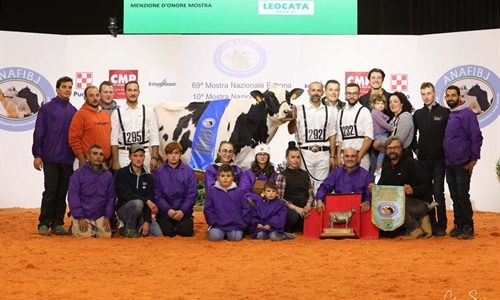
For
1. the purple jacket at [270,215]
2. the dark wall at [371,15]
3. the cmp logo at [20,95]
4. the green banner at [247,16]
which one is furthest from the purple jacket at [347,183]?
the dark wall at [371,15]

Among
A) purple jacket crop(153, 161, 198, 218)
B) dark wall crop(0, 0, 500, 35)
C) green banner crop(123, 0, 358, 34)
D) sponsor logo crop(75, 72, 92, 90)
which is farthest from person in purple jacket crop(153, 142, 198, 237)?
dark wall crop(0, 0, 500, 35)

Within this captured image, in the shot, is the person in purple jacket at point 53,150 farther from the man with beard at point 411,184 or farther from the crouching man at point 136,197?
the man with beard at point 411,184

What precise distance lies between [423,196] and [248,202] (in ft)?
6.23

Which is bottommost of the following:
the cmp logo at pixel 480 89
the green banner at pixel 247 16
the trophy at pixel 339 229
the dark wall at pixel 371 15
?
the trophy at pixel 339 229

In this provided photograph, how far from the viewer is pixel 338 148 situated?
8133 mm

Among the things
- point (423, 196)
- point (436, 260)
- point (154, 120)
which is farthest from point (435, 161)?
point (154, 120)

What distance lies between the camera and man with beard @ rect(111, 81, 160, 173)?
7863mm

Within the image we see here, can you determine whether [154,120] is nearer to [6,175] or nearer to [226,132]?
[226,132]

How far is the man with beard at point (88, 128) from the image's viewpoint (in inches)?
301

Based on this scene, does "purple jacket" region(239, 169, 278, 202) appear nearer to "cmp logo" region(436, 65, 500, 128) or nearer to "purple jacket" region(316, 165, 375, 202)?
"purple jacket" region(316, 165, 375, 202)

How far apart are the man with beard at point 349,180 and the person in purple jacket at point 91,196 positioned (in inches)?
90.7

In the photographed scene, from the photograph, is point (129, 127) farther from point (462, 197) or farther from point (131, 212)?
point (462, 197)

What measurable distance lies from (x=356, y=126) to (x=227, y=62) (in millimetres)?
3491

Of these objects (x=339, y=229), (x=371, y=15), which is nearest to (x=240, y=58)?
(x=371, y=15)
